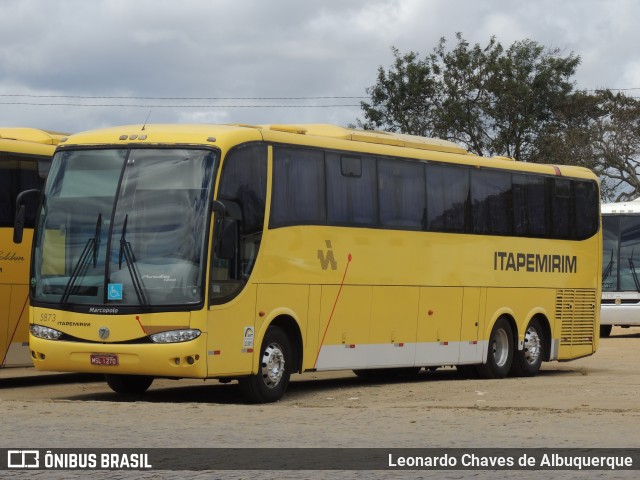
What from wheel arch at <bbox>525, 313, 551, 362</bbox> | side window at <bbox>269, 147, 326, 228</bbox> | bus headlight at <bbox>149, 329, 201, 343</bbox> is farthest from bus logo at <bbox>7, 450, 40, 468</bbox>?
wheel arch at <bbox>525, 313, 551, 362</bbox>

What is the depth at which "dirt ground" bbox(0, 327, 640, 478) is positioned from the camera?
12.8 metres

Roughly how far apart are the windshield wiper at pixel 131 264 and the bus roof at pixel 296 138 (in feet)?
4.14

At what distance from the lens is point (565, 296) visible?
84.6 feet

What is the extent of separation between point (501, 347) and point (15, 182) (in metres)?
8.40

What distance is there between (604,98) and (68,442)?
55.6 metres

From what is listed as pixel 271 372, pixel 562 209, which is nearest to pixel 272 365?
pixel 271 372

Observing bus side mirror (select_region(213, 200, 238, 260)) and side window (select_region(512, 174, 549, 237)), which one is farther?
side window (select_region(512, 174, 549, 237))

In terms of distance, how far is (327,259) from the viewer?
19.8 m

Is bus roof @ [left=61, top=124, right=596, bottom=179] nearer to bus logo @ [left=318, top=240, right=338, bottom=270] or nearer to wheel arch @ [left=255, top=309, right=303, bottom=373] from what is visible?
bus logo @ [left=318, top=240, right=338, bottom=270]

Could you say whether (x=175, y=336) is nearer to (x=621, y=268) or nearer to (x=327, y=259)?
(x=327, y=259)

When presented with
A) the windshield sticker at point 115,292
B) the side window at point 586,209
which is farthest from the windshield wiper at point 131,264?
the side window at point 586,209

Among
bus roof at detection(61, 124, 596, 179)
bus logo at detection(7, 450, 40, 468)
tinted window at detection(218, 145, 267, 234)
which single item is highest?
bus roof at detection(61, 124, 596, 179)

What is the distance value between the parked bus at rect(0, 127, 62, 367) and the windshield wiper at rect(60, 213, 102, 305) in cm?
338

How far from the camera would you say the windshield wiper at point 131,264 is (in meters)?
17.1
